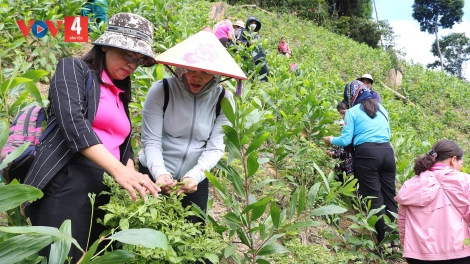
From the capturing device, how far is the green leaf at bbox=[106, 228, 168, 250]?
965 mm

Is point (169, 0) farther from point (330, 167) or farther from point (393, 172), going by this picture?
point (393, 172)

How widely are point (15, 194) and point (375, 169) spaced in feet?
11.0

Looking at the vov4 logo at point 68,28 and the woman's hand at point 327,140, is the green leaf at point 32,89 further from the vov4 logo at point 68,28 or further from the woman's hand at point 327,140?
the woman's hand at point 327,140

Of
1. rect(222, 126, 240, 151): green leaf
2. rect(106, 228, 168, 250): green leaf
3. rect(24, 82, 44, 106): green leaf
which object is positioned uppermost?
rect(24, 82, 44, 106): green leaf

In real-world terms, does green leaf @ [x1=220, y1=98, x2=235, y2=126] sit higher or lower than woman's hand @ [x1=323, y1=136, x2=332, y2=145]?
higher

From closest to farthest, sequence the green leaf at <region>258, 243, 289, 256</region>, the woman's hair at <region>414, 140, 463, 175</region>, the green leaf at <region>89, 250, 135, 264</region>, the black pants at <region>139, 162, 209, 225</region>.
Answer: the green leaf at <region>89, 250, 135, 264</region>, the green leaf at <region>258, 243, 289, 256</region>, the black pants at <region>139, 162, 209, 225</region>, the woman's hair at <region>414, 140, 463, 175</region>

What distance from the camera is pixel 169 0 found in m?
7.18

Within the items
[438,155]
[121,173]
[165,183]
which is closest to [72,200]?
[121,173]

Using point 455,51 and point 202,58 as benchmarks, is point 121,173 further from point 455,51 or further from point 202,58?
point 455,51

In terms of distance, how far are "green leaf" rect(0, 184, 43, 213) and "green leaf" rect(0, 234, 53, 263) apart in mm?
75

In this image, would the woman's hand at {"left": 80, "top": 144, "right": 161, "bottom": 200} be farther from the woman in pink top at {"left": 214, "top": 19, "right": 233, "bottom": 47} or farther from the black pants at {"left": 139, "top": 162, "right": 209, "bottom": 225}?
the woman in pink top at {"left": 214, "top": 19, "right": 233, "bottom": 47}

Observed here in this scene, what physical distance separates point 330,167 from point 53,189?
122 inches

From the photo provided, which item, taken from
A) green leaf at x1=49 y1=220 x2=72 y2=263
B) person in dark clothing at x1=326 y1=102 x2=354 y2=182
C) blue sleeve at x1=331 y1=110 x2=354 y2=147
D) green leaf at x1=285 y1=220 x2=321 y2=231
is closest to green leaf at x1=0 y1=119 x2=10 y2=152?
green leaf at x1=49 y1=220 x2=72 y2=263

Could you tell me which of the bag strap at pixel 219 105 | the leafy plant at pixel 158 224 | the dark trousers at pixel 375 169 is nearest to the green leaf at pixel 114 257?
the leafy plant at pixel 158 224
